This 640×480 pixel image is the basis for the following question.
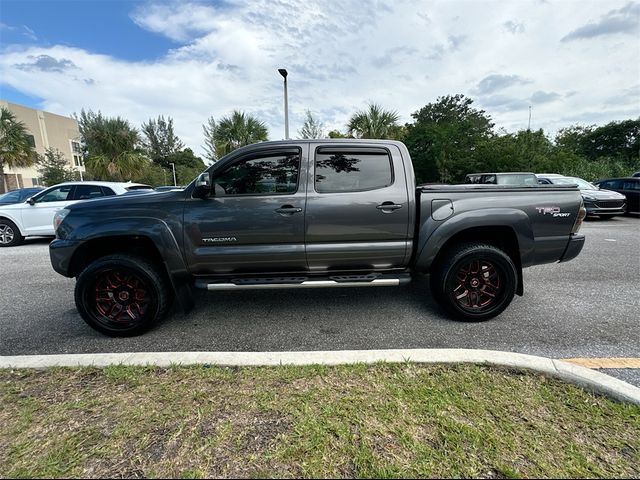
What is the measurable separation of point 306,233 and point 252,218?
1.81ft

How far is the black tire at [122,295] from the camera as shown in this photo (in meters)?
3.08

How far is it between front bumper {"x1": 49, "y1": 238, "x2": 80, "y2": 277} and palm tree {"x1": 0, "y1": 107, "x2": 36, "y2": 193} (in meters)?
26.7

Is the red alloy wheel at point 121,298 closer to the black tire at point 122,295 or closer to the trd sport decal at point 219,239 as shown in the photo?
the black tire at point 122,295

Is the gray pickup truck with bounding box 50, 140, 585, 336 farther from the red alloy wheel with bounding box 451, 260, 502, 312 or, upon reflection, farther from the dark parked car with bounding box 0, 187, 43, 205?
the dark parked car with bounding box 0, 187, 43, 205

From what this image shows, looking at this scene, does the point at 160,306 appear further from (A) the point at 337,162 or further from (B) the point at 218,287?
(A) the point at 337,162

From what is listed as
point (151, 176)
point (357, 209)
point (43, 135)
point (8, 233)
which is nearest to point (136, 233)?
point (357, 209)

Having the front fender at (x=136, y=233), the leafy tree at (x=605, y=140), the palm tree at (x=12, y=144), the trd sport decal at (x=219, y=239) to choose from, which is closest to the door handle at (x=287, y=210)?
the trd sport decal at (x=219, y=239)

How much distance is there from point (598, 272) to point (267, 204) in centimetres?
529

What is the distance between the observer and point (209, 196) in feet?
10.3

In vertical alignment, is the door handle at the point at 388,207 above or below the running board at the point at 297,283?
above

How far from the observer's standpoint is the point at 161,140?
179ft

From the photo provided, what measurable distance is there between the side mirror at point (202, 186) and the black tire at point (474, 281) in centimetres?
247

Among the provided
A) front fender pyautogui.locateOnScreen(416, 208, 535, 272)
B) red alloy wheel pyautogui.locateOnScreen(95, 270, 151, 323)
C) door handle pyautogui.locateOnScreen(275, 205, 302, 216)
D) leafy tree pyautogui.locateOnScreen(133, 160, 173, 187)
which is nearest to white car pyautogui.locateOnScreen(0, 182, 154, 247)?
red alloy wheel pyautogui.locateOnScreen(95, 270, 151, 323)

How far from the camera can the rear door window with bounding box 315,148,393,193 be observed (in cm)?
324
